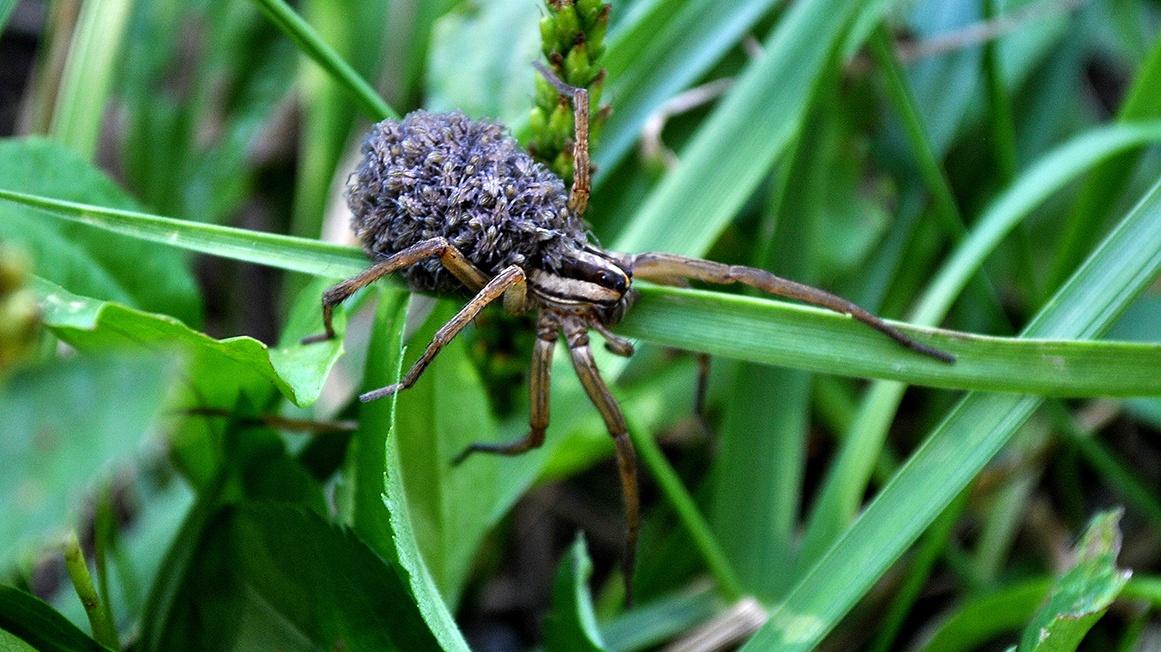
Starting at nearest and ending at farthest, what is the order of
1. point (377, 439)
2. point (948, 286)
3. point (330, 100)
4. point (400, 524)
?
point (400, 524) < point (377, 439) < point (948, 286) < point (330, 100)

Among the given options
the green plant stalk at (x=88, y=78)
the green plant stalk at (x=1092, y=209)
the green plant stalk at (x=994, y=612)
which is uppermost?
the green plant stalk at (x=88, y=78)

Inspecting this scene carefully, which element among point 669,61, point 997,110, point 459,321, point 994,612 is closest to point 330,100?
point 669,61

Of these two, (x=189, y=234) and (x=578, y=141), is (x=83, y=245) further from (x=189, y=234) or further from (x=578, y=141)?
(x=578, y=141)

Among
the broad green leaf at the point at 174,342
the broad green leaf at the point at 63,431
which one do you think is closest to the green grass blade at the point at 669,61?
the broad green leaf at the point at 174,342

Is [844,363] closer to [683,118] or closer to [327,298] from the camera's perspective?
[327,298]

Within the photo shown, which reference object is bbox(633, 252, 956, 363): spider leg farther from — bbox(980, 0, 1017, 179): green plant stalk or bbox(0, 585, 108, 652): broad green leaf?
bbox(0, 585, 108, 652): broad green leaf

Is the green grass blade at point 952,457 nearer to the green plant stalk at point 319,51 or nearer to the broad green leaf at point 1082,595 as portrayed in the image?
the broad green leaf at point 1082,595

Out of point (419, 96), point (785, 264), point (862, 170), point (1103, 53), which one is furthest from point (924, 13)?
point (419, 96)
